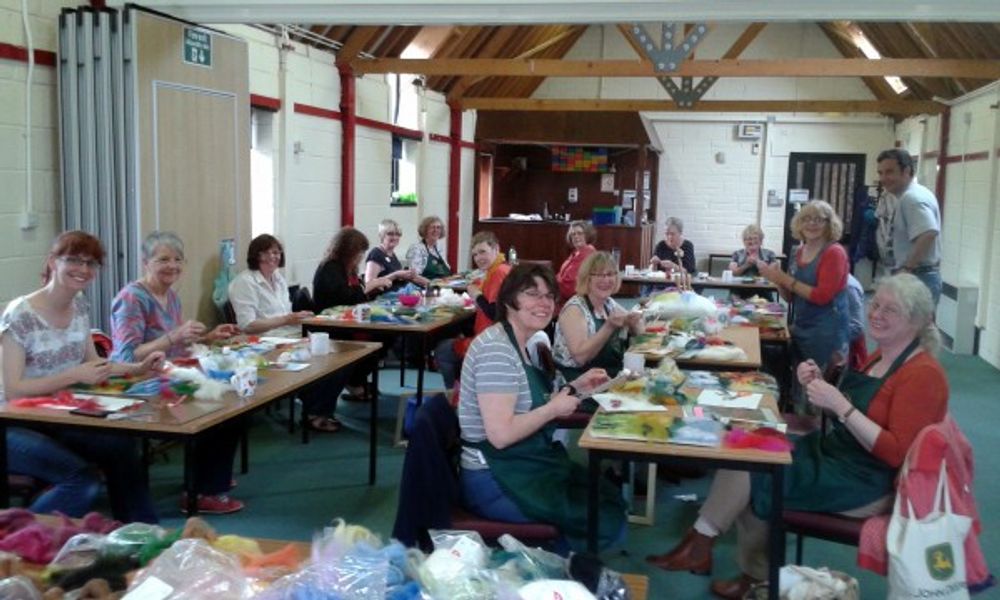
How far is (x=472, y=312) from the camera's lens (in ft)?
18.8

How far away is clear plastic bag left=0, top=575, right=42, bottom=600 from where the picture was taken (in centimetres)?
167

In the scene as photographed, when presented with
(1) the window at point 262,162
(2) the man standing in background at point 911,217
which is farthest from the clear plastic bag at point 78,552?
(1) the window at point 262,162

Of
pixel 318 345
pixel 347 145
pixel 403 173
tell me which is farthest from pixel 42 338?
pixel 403 173

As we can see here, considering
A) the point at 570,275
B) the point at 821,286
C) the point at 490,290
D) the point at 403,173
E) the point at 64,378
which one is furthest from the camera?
the point at 403,173

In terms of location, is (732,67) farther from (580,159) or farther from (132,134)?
(132,134)

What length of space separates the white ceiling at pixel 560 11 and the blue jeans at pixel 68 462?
2.50m

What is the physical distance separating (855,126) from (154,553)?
522 inches

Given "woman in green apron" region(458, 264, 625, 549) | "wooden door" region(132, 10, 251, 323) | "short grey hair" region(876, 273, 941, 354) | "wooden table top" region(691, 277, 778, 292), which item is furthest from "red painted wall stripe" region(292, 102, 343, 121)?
"short grey hair" region(876, 273, 941, 354)

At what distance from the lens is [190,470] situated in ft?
9.46

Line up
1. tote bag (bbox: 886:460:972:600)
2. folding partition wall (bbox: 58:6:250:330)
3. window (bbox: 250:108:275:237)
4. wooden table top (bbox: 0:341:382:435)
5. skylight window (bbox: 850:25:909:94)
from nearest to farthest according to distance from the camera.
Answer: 1. tote bag (bbox: 886:460:972:600)
2. wooden table top (bbox: 0:341:382:435)
3. folding partition wall (bbox: 58:6:250:330)
4. window (bbox: 250:108:275:237)
5. skylight window (bbox: 850:25:909:94)

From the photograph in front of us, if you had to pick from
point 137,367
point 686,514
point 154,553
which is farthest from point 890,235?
point 154,553

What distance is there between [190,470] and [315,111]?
5.54 metres

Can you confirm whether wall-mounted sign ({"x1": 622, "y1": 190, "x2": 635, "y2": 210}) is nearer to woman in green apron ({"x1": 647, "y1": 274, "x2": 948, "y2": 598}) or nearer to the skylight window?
the skylight window

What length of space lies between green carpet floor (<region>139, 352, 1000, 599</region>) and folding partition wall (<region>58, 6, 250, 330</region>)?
1009mm
